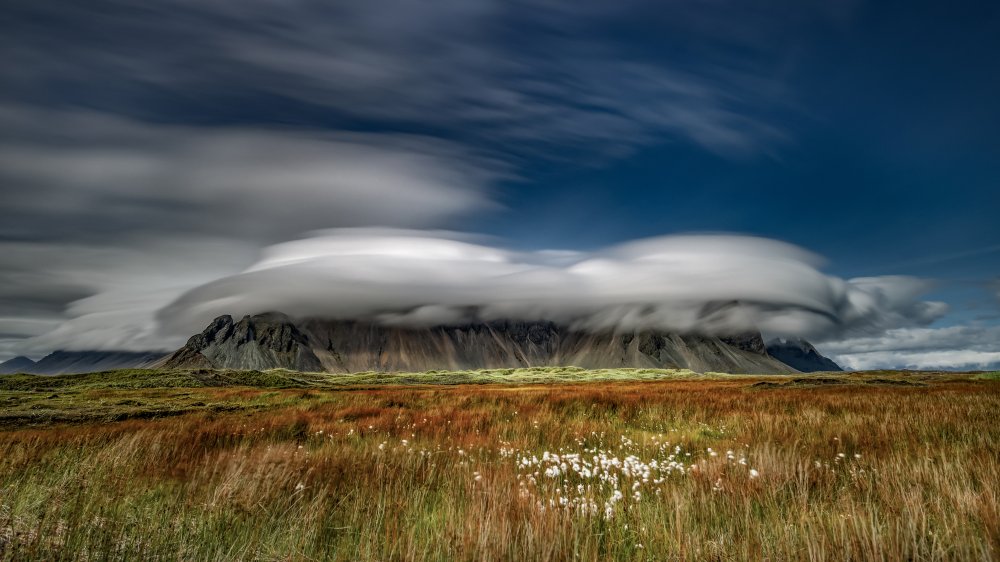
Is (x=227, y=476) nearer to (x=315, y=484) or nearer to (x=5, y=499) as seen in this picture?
(x=315, y=484)

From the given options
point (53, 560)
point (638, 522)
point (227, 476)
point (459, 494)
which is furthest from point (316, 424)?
point (638, 522)

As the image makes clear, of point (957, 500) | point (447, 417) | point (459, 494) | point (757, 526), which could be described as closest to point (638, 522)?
point (757, 526)

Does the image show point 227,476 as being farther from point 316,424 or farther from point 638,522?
point 316,424

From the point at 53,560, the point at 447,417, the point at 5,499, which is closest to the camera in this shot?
the point at 53,560

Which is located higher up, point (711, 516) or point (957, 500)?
point (957, 500)

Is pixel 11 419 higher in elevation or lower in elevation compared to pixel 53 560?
lower

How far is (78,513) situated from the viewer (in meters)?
4.16

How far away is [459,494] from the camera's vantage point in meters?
5.54

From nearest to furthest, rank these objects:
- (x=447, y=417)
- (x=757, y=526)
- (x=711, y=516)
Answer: (x=757, y=526)
(x=711, y=516)
(x=447, y=417)

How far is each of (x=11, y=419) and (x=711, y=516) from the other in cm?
2082

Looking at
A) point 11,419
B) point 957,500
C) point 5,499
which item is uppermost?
point 957,500

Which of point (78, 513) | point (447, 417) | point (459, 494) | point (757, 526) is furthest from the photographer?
point (447, 417)

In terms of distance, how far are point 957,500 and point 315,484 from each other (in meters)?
6.35

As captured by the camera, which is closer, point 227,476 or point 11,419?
point 227,476
